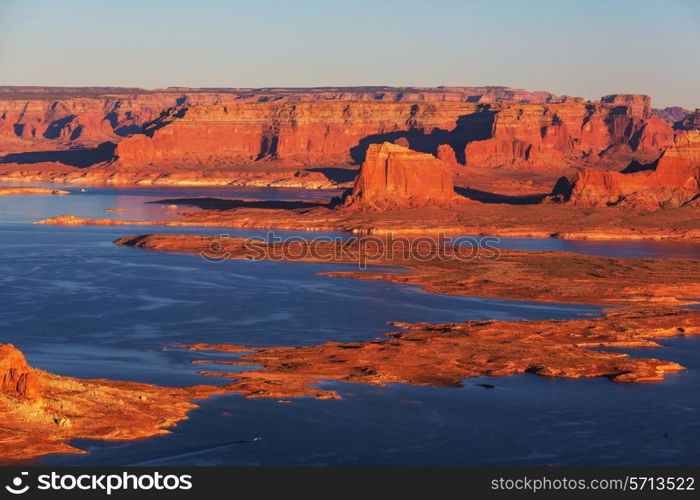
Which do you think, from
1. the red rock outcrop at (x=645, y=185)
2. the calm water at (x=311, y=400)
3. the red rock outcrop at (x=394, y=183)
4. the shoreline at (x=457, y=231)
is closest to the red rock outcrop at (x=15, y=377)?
the calm water at (x=311, y=400)

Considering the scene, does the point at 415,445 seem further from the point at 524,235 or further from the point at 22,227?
the point at 22,227

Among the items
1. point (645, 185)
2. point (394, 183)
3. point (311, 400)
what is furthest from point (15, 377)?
point (645, 185)

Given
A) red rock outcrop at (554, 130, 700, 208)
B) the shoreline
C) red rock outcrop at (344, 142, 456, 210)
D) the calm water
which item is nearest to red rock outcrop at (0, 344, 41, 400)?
the calm water

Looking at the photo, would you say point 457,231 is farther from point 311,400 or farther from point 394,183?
point 311,400

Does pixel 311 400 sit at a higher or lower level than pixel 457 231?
higher

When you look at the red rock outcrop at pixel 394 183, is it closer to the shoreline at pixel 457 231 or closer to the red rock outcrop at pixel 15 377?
the shoreline at pixel 457 231

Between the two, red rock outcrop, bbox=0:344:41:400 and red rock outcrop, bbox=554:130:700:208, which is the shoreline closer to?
red rock outcrop, bbox=554:130:700:208
